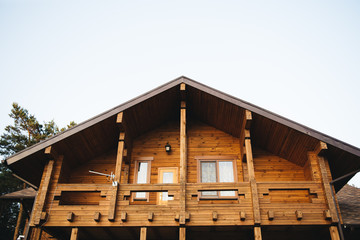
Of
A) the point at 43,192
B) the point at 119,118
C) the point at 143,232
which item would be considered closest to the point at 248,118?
the point at 119,118

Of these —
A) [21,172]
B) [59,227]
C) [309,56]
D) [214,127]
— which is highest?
[309,56]

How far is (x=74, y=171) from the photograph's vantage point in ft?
39.3

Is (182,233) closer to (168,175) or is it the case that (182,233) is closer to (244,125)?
(168,175)

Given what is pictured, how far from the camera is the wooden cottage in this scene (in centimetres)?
947

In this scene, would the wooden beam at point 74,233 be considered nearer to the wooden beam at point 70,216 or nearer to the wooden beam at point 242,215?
the wooden beam at point 70,216

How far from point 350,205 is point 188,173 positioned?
5569mm

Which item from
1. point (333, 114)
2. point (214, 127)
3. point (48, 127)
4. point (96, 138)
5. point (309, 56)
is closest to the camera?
point (96, 138)

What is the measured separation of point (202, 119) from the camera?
12.8 metres

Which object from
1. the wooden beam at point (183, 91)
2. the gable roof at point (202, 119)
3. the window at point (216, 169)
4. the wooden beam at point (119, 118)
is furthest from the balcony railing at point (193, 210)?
the wooden beam at point (183, 91)

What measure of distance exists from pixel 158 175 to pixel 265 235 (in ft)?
13.5

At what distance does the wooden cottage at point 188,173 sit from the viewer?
373 inches

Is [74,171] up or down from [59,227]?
up

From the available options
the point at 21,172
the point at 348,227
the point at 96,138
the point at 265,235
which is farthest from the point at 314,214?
the point at 21,172

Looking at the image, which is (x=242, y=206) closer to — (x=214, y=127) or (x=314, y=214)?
(x=314, y=214)
